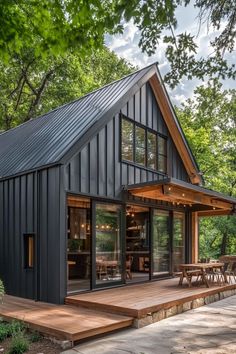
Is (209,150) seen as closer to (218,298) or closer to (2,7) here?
(218,298)

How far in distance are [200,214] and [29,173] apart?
7.52m

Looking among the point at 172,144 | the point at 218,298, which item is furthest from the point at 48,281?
the point at 172,144

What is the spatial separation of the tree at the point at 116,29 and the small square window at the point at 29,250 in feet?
15.6

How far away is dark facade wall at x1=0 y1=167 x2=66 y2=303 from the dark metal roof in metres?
0.40

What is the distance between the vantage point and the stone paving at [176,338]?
5508 millimetres

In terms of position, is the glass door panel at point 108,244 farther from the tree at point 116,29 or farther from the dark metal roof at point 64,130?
the tree at point 116,29

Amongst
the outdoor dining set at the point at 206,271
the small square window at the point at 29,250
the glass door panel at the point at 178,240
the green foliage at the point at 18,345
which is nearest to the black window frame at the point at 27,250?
the small square window at the point at 29,250

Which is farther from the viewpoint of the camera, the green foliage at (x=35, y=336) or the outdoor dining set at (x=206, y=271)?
the outdoor dining set at (x=206, y=271)

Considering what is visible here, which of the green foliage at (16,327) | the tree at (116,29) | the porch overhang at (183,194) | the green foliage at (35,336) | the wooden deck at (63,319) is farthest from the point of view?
the porch overhang at (183,194)

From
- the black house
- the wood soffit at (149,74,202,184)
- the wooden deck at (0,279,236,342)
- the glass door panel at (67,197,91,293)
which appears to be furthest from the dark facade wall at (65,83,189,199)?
the wooden deck at (0,279,236,342)

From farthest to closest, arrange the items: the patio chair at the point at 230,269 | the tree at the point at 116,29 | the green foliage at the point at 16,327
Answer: the patio chair at the point at 230,269, the green foliage at the point at 16,327, the tree at the point at 116,29

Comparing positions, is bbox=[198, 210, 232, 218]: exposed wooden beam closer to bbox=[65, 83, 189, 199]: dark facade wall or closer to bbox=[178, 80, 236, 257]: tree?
bbox=[65, 83, 189, 199]: dark facade wall

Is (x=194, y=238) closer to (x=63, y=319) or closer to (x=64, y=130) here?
(x=64, y=130)

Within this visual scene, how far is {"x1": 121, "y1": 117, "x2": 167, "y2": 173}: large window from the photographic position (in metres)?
10.6
